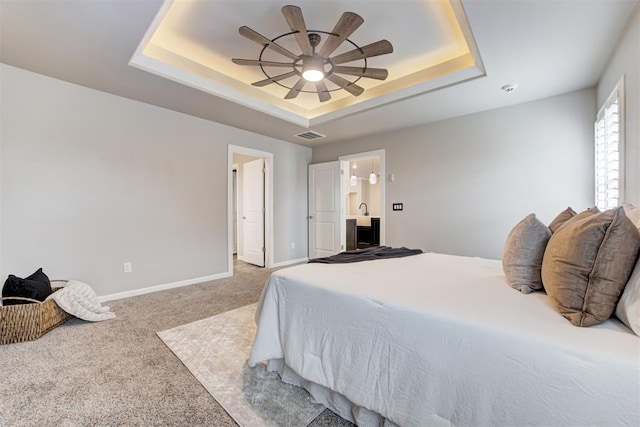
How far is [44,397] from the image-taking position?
1620 millimetres

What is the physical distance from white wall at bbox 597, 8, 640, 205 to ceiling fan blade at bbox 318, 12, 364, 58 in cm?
186

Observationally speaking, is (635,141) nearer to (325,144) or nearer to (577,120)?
(577,120)

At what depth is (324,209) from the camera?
570 cm

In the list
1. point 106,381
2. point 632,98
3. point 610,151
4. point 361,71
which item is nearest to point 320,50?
point 361,71

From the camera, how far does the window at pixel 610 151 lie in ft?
7.16

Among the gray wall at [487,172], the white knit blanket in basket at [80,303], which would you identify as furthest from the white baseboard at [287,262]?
the white knit blanket in basket at [80,303]

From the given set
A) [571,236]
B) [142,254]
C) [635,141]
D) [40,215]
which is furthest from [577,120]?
[40,215]

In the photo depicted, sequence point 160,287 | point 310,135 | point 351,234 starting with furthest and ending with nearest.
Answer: point 351,234 → point 310,135 → point 160,287

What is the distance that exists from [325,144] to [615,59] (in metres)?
4.07

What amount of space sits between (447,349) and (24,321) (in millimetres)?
3135

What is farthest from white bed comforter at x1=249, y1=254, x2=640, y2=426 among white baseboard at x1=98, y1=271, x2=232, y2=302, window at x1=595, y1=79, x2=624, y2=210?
white baseboard at x1=98, y1=271, x2=232, y2=302

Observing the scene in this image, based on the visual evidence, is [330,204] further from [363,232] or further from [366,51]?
[366,51]

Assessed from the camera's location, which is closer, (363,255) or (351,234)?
(363,255)

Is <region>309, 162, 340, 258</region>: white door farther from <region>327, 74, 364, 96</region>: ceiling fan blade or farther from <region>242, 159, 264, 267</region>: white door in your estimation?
<region>327, 74, 364, 96</region>: ceiling fan blade
